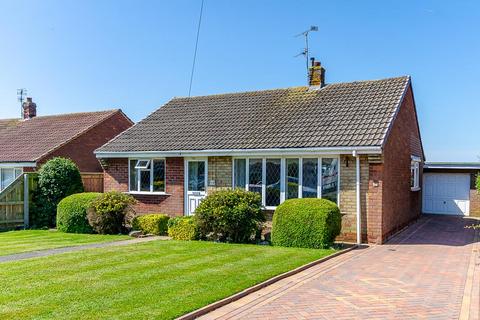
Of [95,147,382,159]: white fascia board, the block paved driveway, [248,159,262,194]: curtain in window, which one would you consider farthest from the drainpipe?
[248,159,262,194]: curtain in window

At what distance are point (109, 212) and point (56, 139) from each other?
11557 mm

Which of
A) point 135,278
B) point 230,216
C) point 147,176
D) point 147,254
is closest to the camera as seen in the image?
point 135,278

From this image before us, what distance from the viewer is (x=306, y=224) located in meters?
12.3

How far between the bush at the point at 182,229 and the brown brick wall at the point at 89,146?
11.6 metres

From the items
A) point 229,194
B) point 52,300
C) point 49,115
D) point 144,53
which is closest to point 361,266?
point 229,194

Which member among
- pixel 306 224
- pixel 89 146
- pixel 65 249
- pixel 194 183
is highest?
pixel 89 146

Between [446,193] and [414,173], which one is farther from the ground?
[414,173]

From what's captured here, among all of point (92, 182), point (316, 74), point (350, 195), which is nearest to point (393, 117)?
point (350, 195)

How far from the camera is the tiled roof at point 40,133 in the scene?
2384 cm

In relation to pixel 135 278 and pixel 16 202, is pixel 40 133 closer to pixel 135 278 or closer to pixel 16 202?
pixel 16 202

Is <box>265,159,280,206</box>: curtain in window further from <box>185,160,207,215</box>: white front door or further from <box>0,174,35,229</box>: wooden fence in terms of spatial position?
<box>0,174,35,229</box>: wooden fence

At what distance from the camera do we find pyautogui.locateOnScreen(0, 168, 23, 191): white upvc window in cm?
2343

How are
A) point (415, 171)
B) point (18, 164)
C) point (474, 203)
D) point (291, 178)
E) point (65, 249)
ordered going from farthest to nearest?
point (18, 164) < point (474, 203) < point (415, 171) < point (291, 178) < point (65, 249)

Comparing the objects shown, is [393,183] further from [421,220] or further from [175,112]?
[175,112]
